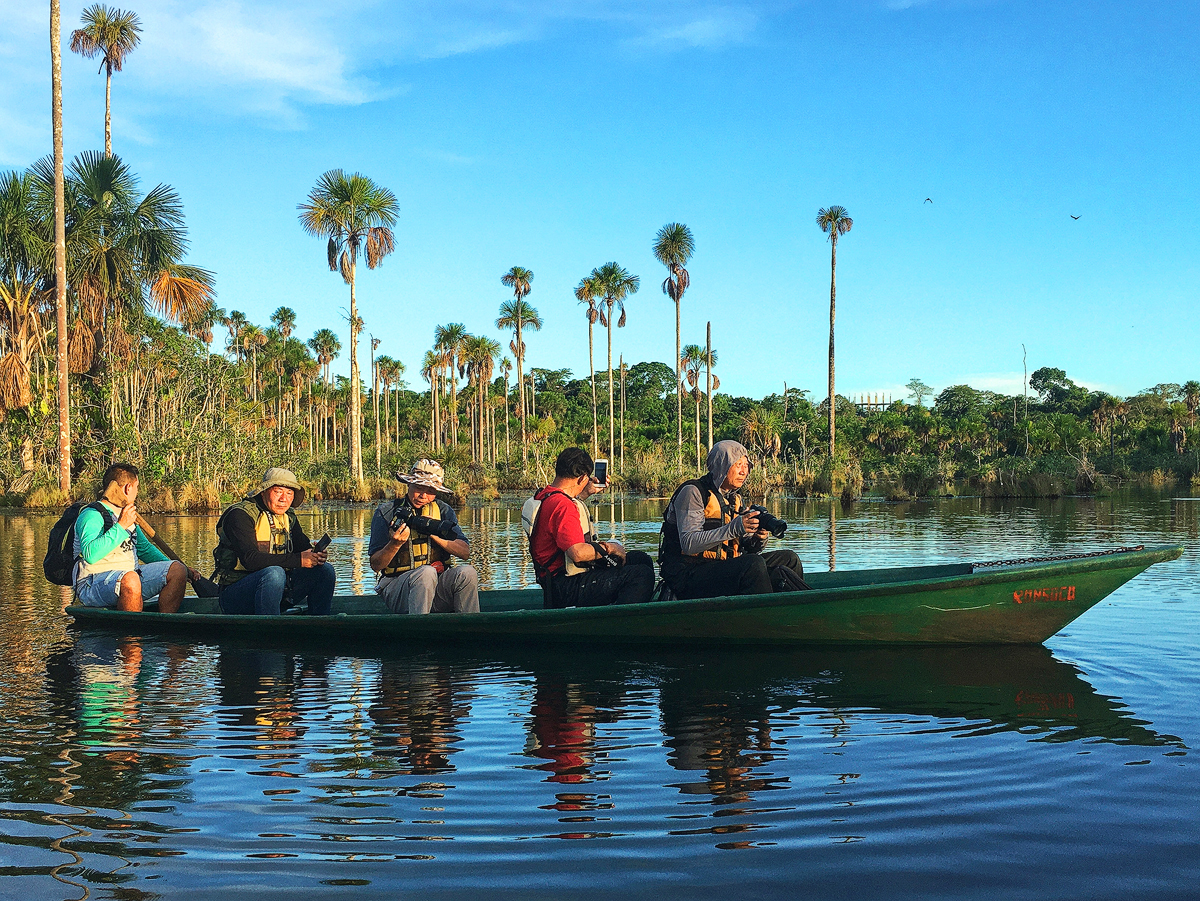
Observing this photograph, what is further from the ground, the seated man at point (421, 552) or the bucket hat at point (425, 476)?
the bucket hat at point (425, 476)

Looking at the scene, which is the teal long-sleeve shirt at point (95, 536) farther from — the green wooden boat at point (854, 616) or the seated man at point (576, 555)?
the seated man at point (576, 555)

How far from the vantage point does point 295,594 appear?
327 inches

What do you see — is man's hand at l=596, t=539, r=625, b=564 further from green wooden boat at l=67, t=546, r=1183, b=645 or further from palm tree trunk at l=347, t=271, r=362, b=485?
palm tree trunk at l=347, t=271, r=362, b=485

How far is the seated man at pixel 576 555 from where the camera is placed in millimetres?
6715

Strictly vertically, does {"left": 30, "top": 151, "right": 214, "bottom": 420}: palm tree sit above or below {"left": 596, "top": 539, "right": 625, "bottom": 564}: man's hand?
above

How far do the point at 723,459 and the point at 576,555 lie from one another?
1.20 m

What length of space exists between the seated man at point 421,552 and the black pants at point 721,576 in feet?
4.78

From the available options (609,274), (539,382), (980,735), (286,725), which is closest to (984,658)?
(980,735)

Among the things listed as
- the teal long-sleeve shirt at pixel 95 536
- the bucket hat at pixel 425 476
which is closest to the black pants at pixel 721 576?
the bucket hat at pixel 425 476

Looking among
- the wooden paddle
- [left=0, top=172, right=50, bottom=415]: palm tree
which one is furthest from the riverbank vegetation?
the wooden paddle

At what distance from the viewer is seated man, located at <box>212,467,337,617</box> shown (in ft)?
25.0

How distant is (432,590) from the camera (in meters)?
7.42

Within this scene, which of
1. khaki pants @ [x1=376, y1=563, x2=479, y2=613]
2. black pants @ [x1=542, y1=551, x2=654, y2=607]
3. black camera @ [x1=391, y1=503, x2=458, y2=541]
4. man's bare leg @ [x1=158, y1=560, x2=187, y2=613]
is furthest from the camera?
man's bare leg @ [x1=158, y1=560, x2=187, y2=613]

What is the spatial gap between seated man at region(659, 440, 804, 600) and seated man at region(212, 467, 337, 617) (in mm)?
2839
